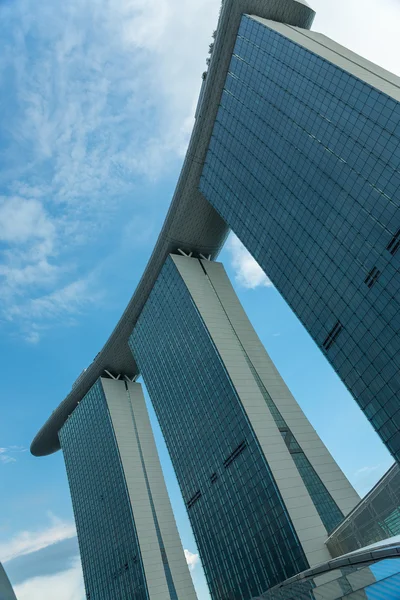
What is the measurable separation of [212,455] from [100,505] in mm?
43248

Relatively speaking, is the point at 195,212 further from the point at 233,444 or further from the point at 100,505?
the point at 100,505

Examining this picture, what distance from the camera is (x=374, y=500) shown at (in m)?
37.8

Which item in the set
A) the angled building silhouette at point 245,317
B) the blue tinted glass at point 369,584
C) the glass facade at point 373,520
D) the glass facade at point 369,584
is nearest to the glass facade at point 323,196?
the angled building silhouette at point 245,317

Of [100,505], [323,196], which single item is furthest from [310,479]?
[100,505]

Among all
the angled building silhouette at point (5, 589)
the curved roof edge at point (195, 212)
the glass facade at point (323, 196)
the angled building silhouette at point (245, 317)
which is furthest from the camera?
the curved roof edge at point (195, 212)

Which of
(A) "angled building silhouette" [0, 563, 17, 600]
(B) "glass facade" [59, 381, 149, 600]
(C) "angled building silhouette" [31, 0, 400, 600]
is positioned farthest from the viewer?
(B) "glass facade" [59, 381, 149, 600]

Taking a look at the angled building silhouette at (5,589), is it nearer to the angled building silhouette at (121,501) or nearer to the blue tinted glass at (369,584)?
the blue tinted glass at (369,584)

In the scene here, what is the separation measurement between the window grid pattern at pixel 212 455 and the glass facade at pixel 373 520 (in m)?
4.70

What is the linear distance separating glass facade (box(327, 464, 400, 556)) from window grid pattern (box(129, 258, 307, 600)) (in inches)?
185

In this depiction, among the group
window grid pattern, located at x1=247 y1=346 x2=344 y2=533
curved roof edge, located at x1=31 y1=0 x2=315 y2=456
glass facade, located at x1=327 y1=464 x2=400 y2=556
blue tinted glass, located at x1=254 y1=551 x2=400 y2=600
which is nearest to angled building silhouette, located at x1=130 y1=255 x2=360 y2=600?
window grid pattern, located at x1=247 y1=346 x2=344 y2=533

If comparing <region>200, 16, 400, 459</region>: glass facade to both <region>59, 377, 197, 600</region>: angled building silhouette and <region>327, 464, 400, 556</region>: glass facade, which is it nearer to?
<region>327, 464, 400, 556</region>: glass facade

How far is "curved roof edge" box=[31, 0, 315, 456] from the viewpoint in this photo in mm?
59156

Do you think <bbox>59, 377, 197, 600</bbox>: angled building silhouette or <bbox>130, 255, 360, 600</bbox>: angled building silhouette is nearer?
<bbox>130, 255, 360, 600</bbox>: angled building silhouette

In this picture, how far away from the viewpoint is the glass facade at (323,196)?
37062 mm
